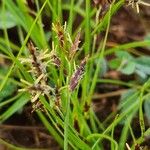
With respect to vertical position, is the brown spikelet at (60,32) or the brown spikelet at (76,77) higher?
the brown spikelet at (60,32)

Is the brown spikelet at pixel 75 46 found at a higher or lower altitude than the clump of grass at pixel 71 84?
higher

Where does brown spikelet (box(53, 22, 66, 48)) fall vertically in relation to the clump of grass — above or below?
above

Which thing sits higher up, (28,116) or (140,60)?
(140,60)

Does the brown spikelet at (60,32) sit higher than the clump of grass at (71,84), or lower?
higher

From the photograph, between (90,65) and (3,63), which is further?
(3,63)

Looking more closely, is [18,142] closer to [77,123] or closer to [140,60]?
[77,123]

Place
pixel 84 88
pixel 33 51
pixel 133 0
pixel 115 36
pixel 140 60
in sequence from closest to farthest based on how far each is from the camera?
1. pixel 33 51
2. pixel 133 0
3. pixel 84 88
4. pixel 140 60
5. pixel 115 36

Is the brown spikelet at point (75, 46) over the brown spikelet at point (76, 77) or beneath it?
over

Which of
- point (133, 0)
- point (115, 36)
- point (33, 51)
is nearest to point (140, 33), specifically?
point (115, 36)

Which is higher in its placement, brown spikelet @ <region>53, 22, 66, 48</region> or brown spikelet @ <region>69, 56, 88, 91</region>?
brown spikelet @ <region>53, 22, 66, 48</region>

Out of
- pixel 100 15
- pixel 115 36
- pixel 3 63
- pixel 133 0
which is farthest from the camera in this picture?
pixel 115 36

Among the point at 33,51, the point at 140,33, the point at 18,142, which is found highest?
the point at 33,51
